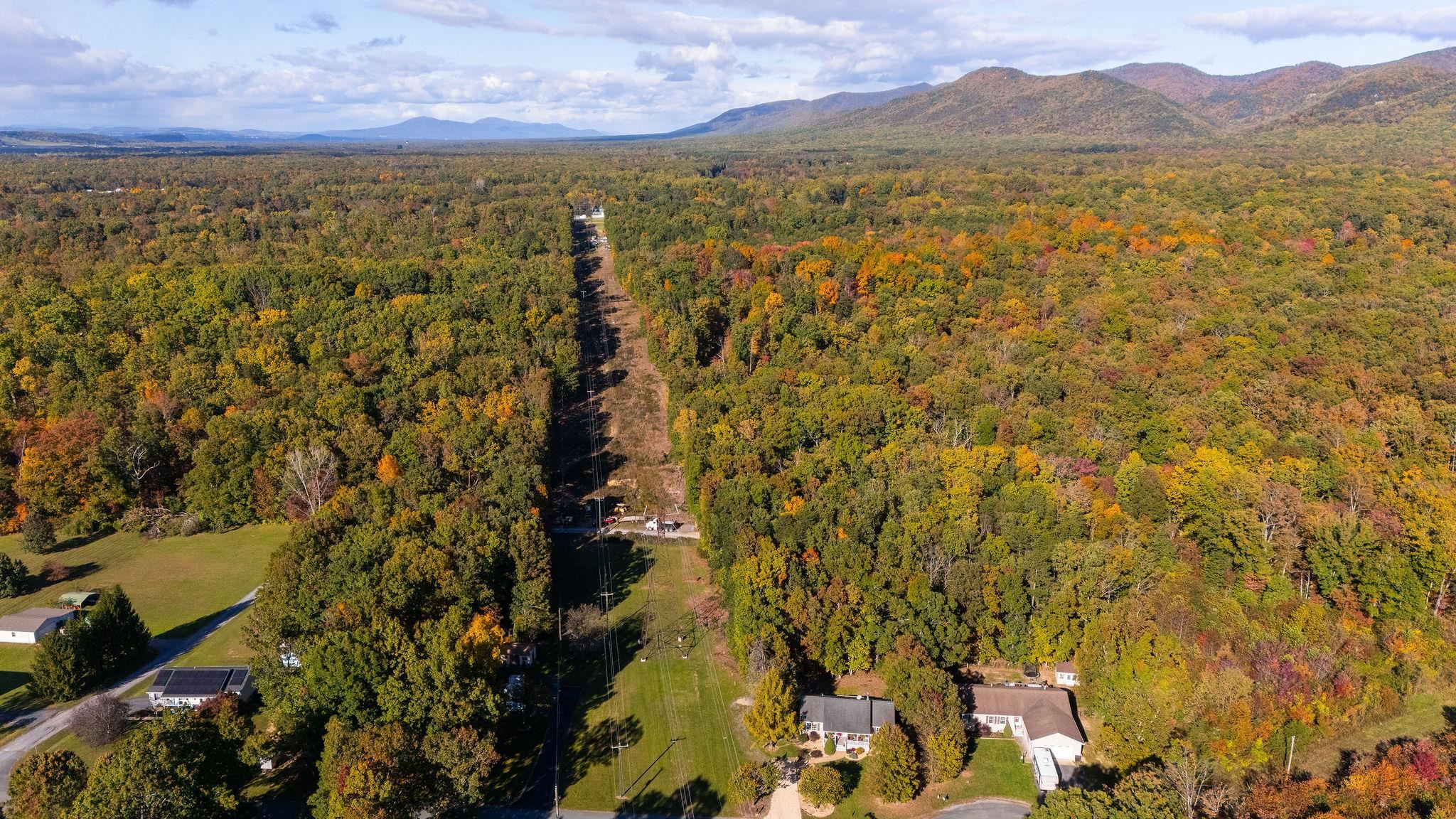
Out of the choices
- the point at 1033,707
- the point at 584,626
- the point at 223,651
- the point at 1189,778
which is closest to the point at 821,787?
the point at 1033,707

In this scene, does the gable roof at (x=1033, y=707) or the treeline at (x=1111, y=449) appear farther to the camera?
the treeline at (x=1111, y=449)

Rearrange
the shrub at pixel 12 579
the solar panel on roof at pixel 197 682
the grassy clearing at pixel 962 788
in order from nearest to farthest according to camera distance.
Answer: the grassy clearing at pixel 962 788 → the solar panel on roof at pixel 197 682 → the shrub at pixel 12 579

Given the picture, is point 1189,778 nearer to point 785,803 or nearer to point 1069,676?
point 1069,676

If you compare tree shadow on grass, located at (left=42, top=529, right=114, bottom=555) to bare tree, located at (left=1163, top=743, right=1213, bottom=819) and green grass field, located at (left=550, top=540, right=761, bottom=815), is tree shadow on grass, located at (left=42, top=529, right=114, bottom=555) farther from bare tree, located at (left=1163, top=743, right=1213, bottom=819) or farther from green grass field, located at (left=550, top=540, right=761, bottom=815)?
bare tree, located at (left=1163, top=743, right=1213, bottom=819)

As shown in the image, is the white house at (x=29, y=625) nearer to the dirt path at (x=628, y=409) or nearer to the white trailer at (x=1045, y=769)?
the dirt path at (x=628, y=409)

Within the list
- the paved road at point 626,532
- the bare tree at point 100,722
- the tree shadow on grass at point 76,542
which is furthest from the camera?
the paved road at point 626,532

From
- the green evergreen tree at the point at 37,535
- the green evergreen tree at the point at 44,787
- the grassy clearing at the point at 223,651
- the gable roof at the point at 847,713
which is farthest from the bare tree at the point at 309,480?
the gable roof at the point at 847,713

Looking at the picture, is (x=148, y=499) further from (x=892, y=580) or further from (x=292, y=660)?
(x=892, y=580)
